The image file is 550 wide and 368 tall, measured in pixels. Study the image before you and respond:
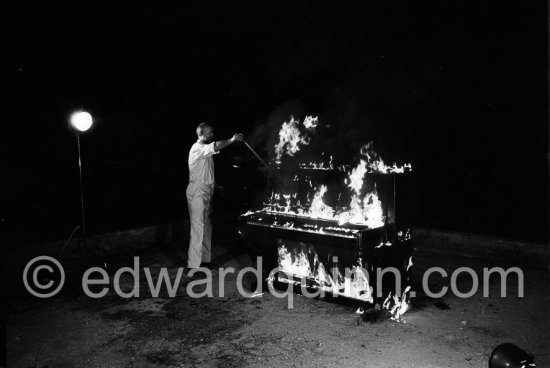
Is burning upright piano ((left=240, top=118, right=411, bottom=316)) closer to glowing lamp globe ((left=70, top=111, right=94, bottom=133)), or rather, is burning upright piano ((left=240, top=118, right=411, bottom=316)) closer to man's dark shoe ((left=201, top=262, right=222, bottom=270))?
man's dark shoe ((left=201, top=262, right=222, bottom=270))

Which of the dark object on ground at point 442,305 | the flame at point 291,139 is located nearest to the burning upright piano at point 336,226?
the flame at point 291,139

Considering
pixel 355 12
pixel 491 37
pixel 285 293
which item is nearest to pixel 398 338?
pixel 285 293

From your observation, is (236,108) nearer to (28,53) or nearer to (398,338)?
(28,53)

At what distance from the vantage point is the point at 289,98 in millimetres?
13859

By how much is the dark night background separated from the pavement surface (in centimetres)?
318

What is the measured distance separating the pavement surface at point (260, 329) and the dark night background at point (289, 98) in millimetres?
3178

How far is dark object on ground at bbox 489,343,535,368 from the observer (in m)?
3.77

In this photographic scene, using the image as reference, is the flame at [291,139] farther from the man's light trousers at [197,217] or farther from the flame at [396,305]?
the flame at [396,305]

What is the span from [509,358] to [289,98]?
11.0 m

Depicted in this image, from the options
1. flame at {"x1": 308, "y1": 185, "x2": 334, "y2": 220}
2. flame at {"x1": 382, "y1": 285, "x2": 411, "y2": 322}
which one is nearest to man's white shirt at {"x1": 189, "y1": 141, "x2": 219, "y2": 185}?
flame at {"x1": 308, "y1": 185, "x2": 334, "y2": 220}

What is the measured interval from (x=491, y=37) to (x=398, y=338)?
802 centimetres

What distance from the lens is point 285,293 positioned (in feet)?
21.8

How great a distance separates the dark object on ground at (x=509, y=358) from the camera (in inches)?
149

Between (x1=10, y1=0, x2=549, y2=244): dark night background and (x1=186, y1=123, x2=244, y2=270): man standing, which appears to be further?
(x1=10, y1=0, x2=549, y2=244): dark night background
